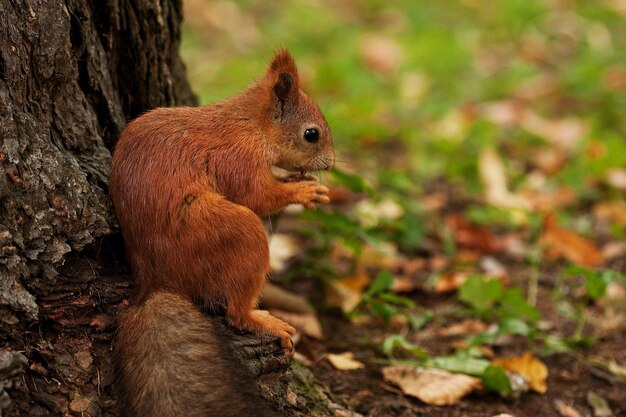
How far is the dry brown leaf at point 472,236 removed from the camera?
3.97 meters

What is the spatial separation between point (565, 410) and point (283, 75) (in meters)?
1.44

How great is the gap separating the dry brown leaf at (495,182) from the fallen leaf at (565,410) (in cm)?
163

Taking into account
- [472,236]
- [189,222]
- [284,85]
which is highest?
[284,85]

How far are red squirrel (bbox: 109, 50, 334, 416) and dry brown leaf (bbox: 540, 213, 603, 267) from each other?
6.03 feet

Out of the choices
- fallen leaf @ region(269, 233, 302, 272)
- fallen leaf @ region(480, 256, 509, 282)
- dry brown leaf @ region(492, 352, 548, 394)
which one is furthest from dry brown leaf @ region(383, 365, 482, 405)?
fallen leaf @ region(480, 256, 509, 282)

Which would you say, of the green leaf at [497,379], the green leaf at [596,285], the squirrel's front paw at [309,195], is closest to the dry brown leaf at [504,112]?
the green leaf at [596,285]

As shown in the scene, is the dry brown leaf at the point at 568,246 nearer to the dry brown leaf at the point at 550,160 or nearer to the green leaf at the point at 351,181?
the dry brown leaf at the point at 550,160

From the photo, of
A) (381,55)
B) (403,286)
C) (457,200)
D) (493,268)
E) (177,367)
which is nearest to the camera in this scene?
(177,367)

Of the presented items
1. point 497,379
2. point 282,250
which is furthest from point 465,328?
point 282,250

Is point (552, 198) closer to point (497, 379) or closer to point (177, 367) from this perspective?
point (497, 379)

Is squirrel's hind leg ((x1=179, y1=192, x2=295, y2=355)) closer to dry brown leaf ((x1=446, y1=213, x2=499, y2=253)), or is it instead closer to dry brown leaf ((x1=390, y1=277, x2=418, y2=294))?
dry brown leaf ((x1=390, y1=277, x2=418, y2=294))

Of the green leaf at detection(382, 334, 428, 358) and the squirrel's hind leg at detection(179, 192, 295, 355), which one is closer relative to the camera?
the squirrel's hind leg at detection(179, 192, 295, 355)

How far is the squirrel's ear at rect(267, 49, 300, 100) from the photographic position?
2504 mm

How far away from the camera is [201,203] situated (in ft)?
6.94
